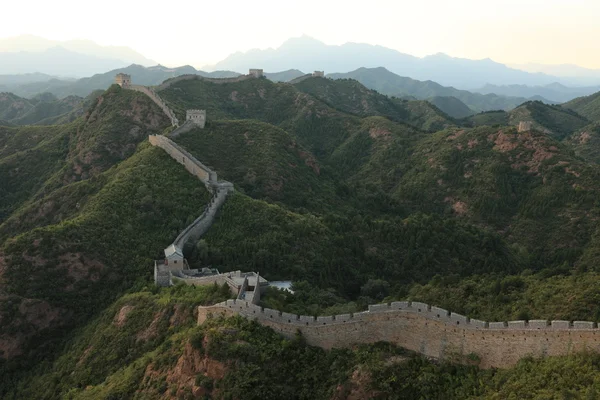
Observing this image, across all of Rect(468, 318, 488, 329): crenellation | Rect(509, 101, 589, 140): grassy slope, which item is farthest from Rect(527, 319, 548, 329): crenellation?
Rect(509, 101, 589, 140): grassy slope

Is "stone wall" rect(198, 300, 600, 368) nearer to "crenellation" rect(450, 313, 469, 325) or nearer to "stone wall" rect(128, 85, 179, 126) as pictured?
"crenellation" rect(450, 313, 469, 325)

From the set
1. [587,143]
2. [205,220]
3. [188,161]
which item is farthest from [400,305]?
[587,143]

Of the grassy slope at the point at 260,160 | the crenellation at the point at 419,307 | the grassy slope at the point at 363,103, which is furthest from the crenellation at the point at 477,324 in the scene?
the grassy slope at the point at 363,103

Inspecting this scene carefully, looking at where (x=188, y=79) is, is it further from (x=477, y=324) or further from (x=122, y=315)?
(x=477, y=324)

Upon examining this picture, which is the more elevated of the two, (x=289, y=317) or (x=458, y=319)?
(x=458, y=319)

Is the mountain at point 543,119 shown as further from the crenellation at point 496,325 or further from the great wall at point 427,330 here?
the crenellation at point 496,325

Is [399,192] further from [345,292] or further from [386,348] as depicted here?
[386,348]

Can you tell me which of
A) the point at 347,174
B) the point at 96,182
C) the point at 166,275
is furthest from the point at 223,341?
the point at 347,174
